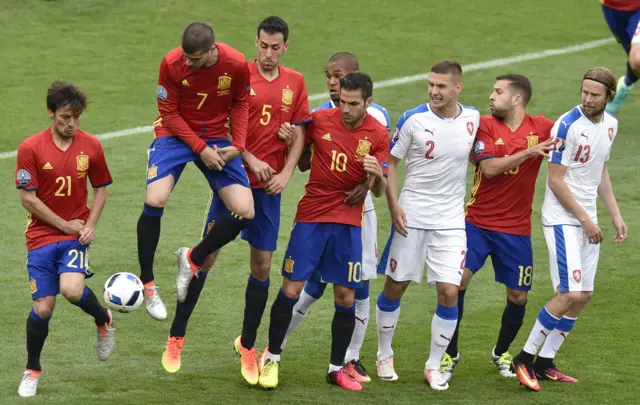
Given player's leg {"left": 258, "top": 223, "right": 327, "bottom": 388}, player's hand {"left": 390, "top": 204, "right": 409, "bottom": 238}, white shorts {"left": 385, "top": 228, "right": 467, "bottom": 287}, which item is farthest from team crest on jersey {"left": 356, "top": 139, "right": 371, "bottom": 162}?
white shorts {"left": 385, "top": 228, "right": 467, "bottom": 287}

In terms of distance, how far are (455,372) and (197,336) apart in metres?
2.51

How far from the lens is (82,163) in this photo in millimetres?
9273

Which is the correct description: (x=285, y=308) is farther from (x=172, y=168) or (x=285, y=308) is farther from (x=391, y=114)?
(x=391, y=114)

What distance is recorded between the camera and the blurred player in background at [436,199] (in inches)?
380

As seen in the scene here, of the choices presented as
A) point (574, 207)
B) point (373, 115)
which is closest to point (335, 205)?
point (373, 115)

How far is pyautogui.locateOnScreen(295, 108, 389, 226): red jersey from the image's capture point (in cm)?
953

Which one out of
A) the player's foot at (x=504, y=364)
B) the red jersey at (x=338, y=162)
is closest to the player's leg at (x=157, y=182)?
the red jersey at (x=338, y=162)

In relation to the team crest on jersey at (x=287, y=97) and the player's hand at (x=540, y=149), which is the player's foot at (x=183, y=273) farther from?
the player's hand at (x=540, y=149)

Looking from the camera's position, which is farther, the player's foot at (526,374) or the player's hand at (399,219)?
the player's foot at (526,374)

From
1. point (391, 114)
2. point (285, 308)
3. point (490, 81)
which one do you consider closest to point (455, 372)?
point (285, 308)

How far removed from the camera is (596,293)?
41.2 ft

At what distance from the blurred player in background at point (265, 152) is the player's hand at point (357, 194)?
51cm

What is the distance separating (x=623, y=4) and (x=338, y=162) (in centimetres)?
510

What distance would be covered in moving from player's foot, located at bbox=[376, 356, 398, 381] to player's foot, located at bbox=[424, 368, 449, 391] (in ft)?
1.07
